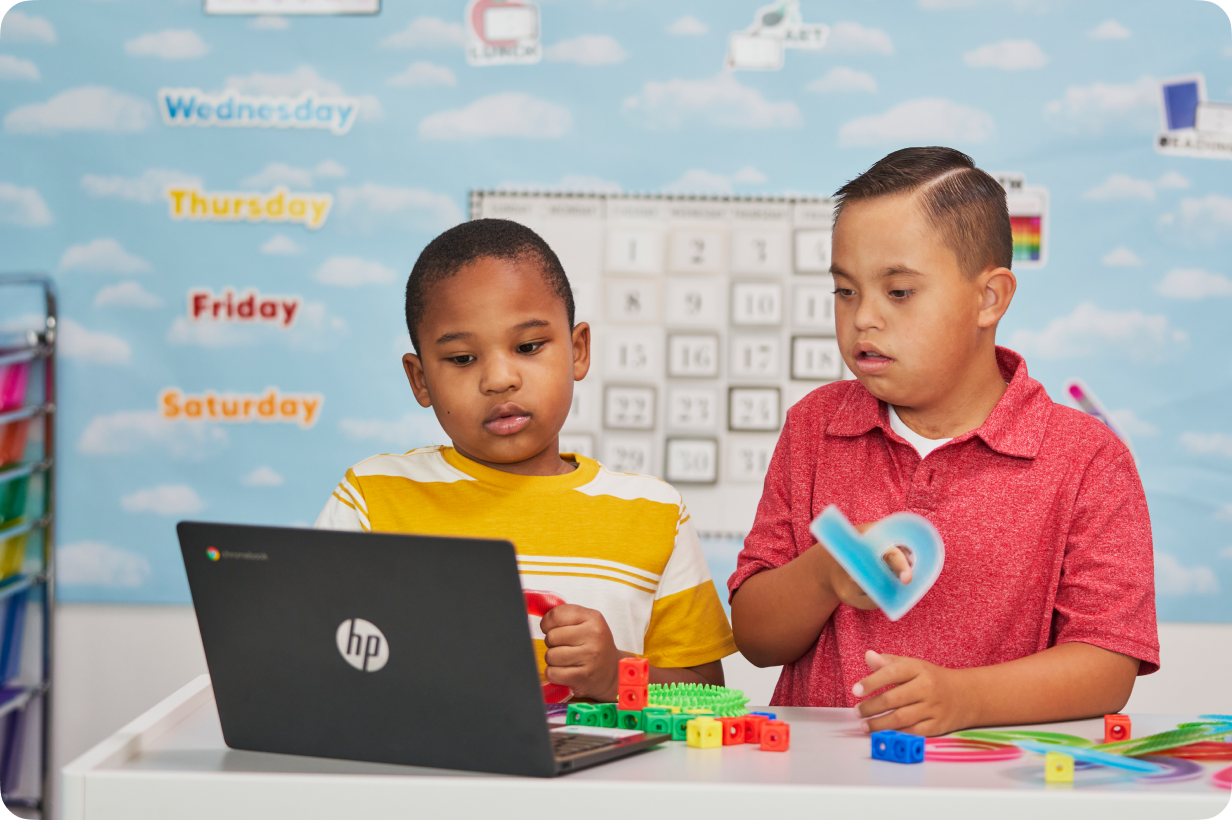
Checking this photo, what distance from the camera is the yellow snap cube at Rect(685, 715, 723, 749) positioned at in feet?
2.57

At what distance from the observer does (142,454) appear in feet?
7.77

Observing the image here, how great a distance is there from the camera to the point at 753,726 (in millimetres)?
803

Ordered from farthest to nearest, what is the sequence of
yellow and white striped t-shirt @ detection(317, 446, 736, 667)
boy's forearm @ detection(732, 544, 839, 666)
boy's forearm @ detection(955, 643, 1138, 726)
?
yellow and white striped t-shirt @ detection(317, 446, 736, 667), boy's forearm @ detection(732, 544, 839, 666), boy's forearm @ detection(955, 643, 1138, 726)

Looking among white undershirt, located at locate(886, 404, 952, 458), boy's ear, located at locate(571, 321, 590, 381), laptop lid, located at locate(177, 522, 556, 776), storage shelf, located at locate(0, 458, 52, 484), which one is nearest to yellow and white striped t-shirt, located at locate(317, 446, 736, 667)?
boy's ear, located at locate(571, 321, 590, 381)

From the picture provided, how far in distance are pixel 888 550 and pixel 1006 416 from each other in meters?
0.29

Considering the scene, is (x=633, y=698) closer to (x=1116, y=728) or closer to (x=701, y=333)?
(x=1116, y=728)

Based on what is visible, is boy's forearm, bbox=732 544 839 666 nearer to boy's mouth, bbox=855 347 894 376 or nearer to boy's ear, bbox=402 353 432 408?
boy's mouth, bbox=855 347 894 376

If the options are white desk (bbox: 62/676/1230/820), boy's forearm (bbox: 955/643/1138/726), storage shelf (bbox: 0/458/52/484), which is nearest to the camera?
white desk (bbox: 62/676/1230/820)

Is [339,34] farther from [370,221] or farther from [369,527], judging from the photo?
[369,527]

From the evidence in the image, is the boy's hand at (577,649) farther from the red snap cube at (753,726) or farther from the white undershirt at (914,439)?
the white undershirt at (914,439)

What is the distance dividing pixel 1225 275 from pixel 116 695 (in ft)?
8.67

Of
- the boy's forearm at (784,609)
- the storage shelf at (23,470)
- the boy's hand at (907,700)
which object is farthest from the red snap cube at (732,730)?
the storage shelf at (23,470)

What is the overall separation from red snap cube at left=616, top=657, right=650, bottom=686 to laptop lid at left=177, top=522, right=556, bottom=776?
136 mm

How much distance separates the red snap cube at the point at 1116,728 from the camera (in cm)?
83
